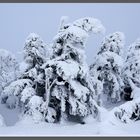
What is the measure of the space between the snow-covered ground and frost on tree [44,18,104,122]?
0.81m

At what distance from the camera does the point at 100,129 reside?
45.3 feet

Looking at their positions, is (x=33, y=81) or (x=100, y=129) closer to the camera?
(x=100, y=129)

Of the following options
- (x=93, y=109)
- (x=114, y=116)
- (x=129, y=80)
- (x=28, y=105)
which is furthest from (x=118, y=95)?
(x=28, y=105)

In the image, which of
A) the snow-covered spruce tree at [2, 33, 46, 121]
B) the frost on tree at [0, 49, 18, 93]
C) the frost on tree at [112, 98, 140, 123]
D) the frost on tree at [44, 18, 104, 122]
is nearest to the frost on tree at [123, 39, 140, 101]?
the frost on tree at [112, 98, 140, 123]

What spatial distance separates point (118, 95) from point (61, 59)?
20.2 feet

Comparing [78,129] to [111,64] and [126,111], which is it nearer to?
[126,111]

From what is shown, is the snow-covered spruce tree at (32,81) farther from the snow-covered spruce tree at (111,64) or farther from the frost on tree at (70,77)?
the snow-covered spruce tree at (111,64)

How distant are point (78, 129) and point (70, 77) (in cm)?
303

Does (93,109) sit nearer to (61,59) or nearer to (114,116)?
(114,116)

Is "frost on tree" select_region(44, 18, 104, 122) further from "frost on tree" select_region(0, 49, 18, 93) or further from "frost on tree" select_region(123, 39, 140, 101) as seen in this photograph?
"frost on tree" select_region(0, 49, 18, 93)

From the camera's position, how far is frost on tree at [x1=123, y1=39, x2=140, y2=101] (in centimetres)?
2159

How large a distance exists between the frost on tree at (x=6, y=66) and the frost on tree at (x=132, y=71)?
346 inches

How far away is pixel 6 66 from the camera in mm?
25859

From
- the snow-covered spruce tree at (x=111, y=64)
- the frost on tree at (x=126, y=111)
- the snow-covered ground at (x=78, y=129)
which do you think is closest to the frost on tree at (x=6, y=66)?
the snow-covered spruce tree at (x=111, y=64)
